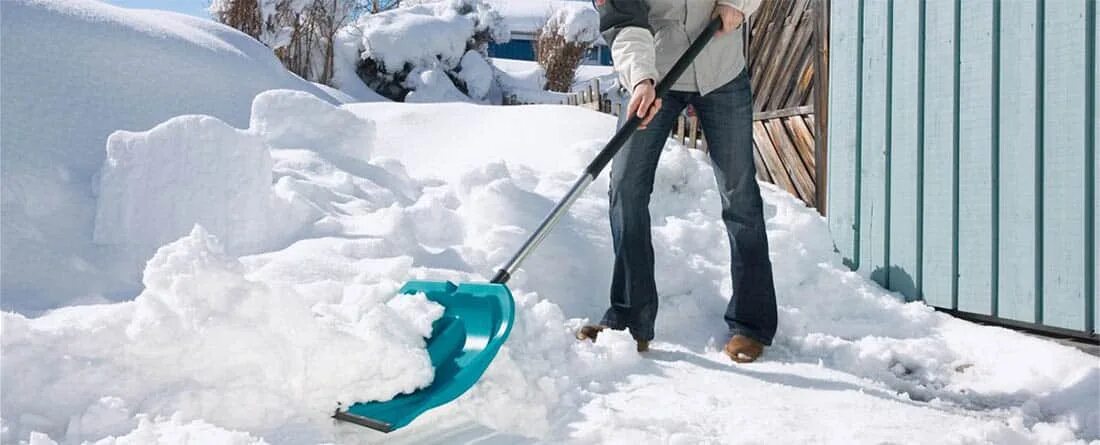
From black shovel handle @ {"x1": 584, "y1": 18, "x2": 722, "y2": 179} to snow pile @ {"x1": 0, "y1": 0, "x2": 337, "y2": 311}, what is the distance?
1.50 metres

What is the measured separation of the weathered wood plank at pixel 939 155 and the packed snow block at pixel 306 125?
244 cm

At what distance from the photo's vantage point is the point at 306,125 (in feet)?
13.7

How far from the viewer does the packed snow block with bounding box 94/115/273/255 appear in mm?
2973

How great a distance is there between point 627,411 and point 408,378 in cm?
50

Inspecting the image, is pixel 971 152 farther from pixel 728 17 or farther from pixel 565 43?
pixel 565 43

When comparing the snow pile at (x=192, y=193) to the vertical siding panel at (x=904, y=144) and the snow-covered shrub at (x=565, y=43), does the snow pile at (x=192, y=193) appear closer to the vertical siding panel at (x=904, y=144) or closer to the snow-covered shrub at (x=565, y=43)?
the vertical siding panel at (x=904, y=144)

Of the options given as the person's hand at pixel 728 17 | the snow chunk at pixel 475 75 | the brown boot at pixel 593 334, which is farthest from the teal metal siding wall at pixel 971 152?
the snow chunk at pixel 475 75

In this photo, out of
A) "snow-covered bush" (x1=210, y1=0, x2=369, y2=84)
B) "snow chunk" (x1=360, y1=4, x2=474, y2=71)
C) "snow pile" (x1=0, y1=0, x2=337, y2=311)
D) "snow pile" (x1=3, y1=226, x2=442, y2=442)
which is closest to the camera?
"snow pile" (x1=3, y1=226, x2=442, y2=442)

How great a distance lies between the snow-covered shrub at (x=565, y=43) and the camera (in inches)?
700

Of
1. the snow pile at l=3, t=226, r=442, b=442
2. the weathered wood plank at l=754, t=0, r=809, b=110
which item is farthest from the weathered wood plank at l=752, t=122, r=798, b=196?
the snow pile at l=3, t=226, r=442, b=442

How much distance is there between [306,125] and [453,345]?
2.34 m

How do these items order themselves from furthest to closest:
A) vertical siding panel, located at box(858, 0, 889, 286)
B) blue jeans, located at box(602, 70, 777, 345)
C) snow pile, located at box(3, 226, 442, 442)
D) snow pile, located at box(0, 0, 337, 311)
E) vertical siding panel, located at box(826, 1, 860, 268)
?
vertical siding panel, located at box(826, 1, 860, 268)
vertical siding panel, located at box(858, 0, 889, 286)
snow pile, located at box(0, 0, 337, 311)
blue jeans, located at box(602, 70, 777, 345)
snow pile, located at box(3, 226, 442, 442)

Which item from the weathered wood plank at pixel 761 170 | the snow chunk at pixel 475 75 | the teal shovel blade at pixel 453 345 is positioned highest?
the teal shovel blade at pixel 453 345

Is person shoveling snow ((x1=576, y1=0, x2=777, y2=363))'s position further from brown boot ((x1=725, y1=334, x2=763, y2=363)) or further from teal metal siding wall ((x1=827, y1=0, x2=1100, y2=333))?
teal metal siding wall ((x1=827, y1=0, x2=1100, y2=333))
